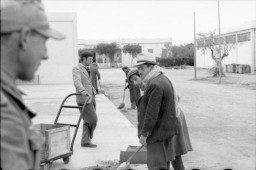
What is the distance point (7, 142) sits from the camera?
1143 mm

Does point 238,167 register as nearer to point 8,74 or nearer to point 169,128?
point 169,128

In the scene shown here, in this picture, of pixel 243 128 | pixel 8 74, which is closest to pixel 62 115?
pixel 243 128

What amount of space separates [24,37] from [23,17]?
0.07m

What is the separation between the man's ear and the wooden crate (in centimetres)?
360

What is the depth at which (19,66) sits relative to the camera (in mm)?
1272

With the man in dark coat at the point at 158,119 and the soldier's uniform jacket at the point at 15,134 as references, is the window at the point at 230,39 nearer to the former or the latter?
the man in dark coat at the point at 158,119

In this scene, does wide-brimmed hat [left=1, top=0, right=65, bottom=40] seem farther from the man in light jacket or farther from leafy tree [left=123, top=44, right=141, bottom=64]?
leafy tree [left=123, top=44, right=141, bottom=64]

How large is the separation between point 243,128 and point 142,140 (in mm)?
5423

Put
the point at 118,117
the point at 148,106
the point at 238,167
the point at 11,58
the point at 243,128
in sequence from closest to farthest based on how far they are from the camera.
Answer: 1. the point at 11,58
2. the point at 148,106
3. the point at 238,167
4. the point at 243,128
5. the point at 118,117

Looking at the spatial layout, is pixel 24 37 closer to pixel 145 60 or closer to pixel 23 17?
pixel 23 17

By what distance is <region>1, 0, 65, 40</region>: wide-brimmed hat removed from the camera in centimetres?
122

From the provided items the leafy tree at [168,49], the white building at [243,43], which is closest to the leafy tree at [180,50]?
the leafy tree at [168,49]

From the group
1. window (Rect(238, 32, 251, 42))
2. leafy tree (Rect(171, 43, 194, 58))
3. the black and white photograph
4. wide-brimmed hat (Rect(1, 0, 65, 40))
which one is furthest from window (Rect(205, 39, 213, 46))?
wide-brimmed hat (Rect(1, 0, 65, 40))

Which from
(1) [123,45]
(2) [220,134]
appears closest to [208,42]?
(2) [220,134]
